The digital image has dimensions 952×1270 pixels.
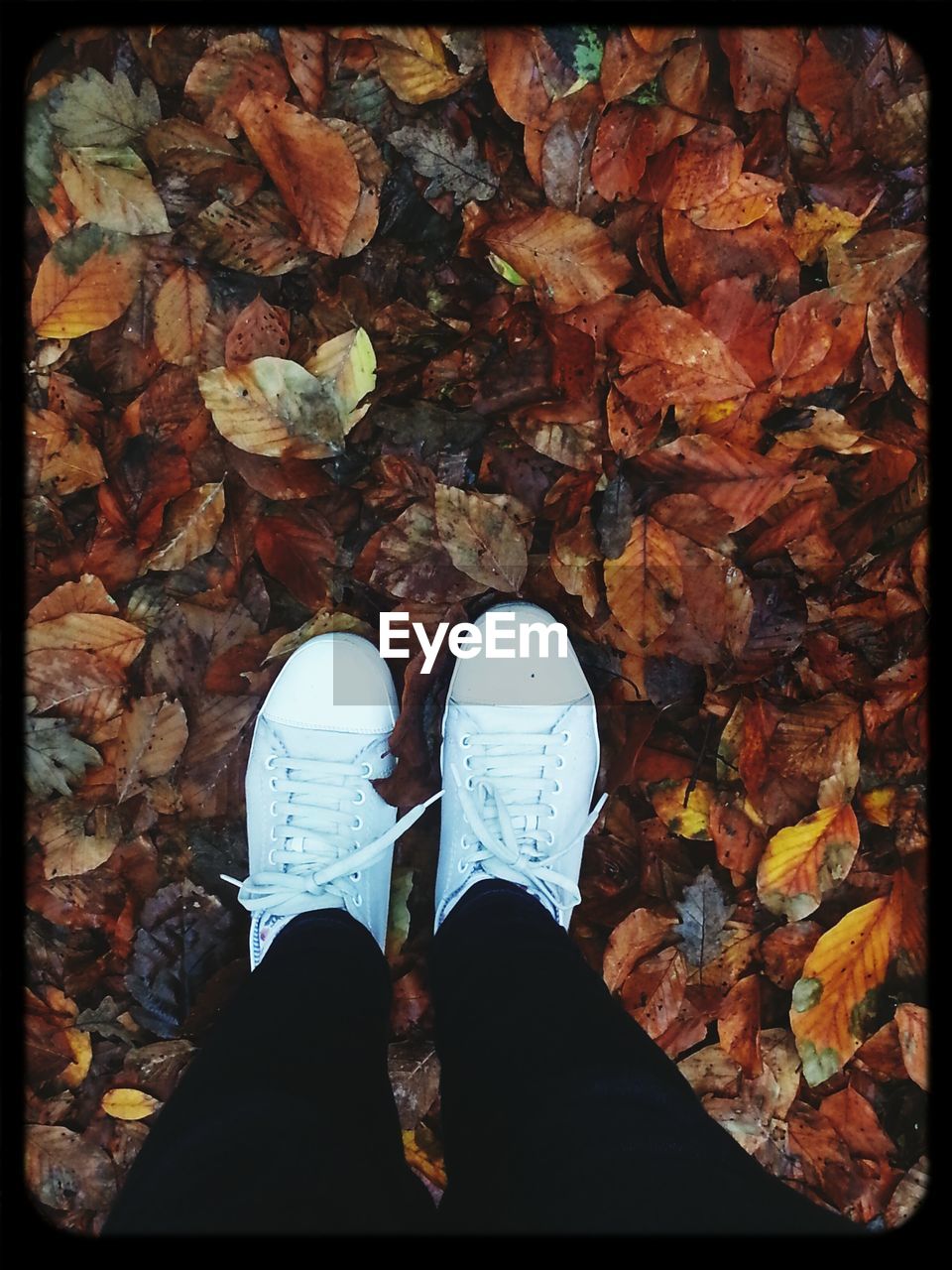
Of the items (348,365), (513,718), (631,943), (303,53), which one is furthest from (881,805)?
(303,53)

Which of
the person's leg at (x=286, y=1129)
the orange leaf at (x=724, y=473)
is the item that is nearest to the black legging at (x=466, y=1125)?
the person's leg at (x=286, y=1129)

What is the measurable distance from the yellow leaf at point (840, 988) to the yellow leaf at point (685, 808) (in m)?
0.19

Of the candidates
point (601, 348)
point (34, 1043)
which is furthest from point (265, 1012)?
point (601, 348)

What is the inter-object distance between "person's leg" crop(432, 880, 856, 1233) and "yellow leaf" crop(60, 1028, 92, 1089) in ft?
1.43

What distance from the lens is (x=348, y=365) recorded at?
0.87 metres

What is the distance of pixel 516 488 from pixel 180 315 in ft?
1.32

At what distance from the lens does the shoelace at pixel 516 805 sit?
92 centimetres

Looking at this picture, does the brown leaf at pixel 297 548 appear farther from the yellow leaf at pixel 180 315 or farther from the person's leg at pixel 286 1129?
the person's leg at pixel 286 1129

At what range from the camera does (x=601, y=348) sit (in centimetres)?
87

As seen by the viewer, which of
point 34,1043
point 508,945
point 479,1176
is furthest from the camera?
point 34,1043

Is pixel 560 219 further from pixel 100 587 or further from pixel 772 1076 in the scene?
pixel 772 1076

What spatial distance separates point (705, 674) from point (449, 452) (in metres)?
0.37

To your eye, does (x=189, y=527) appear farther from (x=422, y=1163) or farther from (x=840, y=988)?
(x=840, y=988)

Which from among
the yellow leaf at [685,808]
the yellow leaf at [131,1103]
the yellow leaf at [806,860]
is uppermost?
the yellow leaf at [685,808]
